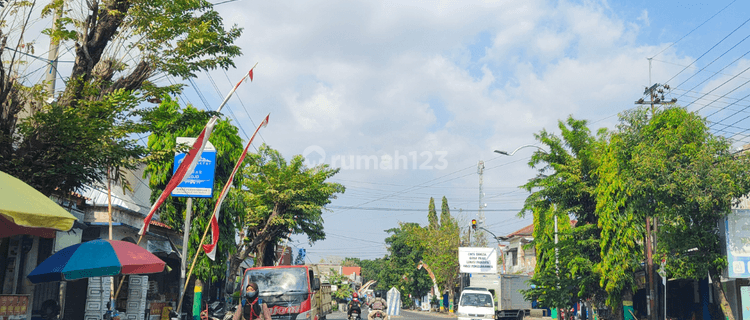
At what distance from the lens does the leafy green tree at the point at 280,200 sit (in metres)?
30.8

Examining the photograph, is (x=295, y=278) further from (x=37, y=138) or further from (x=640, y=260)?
(x=640, y=260)

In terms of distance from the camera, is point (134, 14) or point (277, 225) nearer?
point (134, 14)

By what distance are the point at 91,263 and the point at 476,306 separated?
805 inches

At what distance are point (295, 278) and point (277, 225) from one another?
14.2 m

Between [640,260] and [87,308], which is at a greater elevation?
[640,260]

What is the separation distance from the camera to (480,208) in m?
50.3

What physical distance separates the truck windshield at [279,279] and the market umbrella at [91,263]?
6.94m

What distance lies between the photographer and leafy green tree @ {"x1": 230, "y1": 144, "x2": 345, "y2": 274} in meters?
30.8

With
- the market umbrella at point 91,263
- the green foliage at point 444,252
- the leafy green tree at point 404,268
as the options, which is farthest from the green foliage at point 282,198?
the leafy green tree at point 404,268

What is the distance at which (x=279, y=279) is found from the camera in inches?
693

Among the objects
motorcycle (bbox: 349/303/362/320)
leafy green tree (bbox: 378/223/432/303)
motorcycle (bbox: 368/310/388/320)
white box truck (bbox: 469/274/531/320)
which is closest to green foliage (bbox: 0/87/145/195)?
motorcycle (bbox: 368/310/388/320)

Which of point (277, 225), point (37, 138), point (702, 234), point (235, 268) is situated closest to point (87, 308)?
point (37, 138)

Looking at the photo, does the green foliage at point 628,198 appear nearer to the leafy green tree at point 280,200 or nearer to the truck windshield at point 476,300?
the truck windshield at point 476,300

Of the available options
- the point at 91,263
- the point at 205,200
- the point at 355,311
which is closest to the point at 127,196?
the point at 205,200
